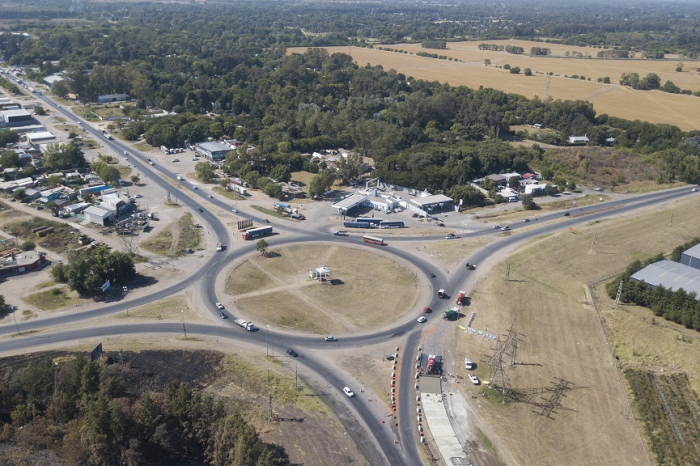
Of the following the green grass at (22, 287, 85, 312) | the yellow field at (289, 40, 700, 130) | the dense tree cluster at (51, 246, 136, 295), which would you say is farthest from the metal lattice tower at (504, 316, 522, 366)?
the yellow field at (289, 40, 700, 130)

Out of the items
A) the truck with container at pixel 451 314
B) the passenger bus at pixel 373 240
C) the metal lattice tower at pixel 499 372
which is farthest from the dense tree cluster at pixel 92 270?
the metal lattice tower at pixel 499 372

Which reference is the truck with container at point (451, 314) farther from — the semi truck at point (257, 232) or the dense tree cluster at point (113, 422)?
the semi truck at point (257, 232)

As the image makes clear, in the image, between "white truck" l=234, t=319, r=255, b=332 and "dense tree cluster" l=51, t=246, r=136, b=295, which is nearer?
"white truck" l=234, t=319, r=255, b=332

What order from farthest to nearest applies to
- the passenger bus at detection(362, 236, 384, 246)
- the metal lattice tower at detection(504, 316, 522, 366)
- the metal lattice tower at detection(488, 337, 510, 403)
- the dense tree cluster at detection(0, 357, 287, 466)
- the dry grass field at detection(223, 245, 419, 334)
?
1. the passenger bus at detection(362, 236, 384, 246)
2. the dry grass field at detection(223, 245, 419, 334)
3. the metal lattice tower at detection(504, 316, 522, 366)
4. the metal lattice tower at detection(488, 337, 510, 403)
5. the dense tree cluster at detection(0, 357, 287, 466)

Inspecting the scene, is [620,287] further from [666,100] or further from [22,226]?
[666,100]

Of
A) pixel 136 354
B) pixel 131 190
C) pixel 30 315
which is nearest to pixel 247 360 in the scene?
pixel 136 354

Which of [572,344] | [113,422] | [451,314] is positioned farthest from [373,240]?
[113,422]

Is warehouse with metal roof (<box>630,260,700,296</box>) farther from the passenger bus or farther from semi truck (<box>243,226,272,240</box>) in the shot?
semi truck (<box>243,226,272,240</box>)
